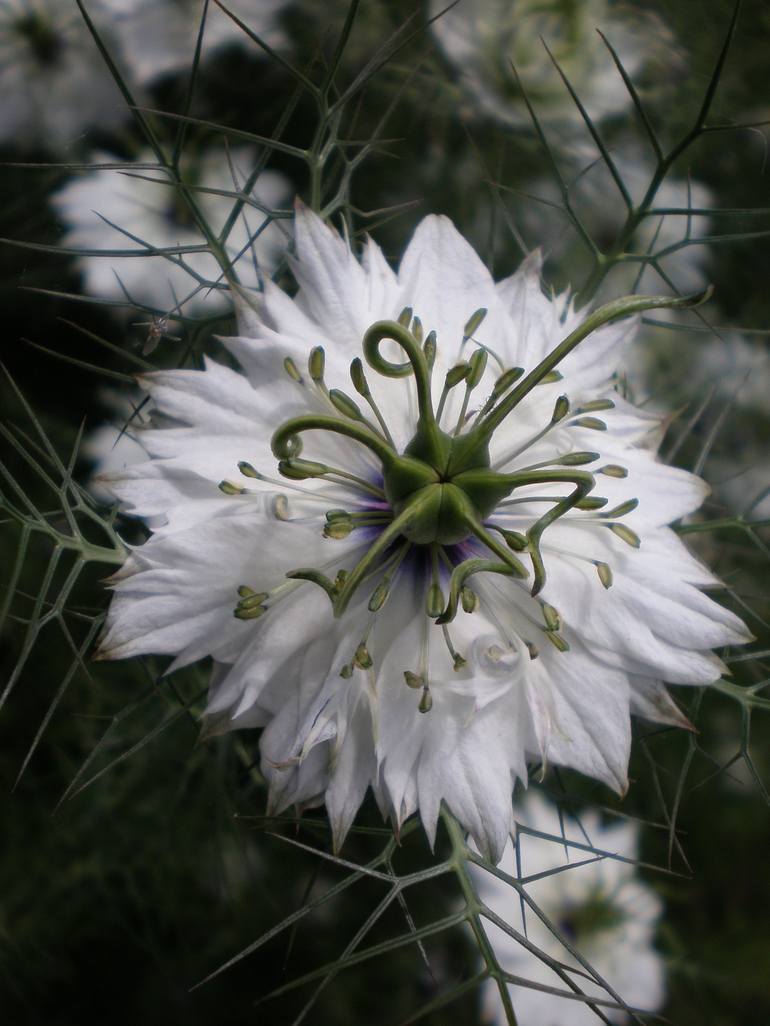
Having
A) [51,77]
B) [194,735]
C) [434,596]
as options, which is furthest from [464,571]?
[51,77]

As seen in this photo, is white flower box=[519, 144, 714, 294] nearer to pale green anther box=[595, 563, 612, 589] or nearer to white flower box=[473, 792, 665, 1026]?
white flower box=[473, 792, 665, 1026]

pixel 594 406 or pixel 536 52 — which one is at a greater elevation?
pixel 536 52

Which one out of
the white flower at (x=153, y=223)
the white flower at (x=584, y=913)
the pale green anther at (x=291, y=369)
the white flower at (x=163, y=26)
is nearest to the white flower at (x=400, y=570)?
the pale green anther at (x=291, y=369)

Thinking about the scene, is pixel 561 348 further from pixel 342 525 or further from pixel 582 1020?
pixel 582 1020

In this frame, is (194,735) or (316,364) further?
(194,735)

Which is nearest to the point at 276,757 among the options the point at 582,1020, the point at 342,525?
the point at 342,525

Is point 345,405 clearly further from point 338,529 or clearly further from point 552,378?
point 552,378

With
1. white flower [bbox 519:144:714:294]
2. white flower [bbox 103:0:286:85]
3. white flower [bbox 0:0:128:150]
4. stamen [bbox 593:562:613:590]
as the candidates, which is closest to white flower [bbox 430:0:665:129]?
white flower [bbox 519:144:714:294]
